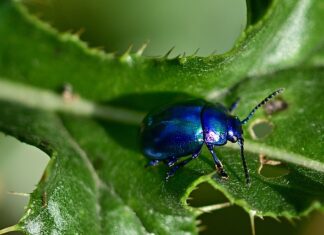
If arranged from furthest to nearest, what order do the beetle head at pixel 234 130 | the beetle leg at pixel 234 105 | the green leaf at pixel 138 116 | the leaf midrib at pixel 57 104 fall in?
1. the leaf midrib at pixel 57 104
2. the beetle leg at pixel 234 105
3. the beetle head at pixel 234 130
4. the green leaf at pixel 138 116

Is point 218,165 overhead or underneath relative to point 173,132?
underneath

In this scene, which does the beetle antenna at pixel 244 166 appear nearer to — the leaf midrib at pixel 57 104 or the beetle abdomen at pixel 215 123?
the beetle abdomen at pixel 215 123

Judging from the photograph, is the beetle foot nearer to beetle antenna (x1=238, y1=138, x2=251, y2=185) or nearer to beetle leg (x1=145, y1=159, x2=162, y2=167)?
beetle antenna (x1=238, y1=138, x2=251, y2=185)

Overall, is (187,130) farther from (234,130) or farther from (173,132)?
(234,130)

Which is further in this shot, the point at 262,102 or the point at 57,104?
the point at 57,104

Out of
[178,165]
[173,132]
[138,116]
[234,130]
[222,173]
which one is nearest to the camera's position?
[222,173]

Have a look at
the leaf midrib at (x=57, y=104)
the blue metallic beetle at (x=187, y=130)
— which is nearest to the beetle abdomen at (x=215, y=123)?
the blue metallic beetle at (x=187, y=130)

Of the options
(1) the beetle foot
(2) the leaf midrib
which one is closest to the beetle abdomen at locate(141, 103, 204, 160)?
(2) the leaf midrib

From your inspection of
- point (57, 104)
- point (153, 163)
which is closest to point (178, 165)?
point (153, 163)

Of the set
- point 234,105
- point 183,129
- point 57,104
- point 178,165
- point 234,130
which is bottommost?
point 178,165
